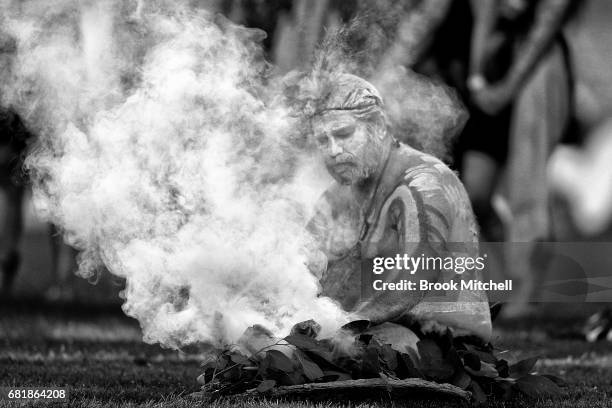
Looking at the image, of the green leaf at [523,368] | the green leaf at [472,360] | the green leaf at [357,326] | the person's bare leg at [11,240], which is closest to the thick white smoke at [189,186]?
the green leaf at [357,326]

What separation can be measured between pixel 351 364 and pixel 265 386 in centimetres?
34

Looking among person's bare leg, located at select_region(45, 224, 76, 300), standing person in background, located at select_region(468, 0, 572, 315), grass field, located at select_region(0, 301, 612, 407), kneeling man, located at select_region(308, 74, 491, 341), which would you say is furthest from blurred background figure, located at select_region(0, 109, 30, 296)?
kneeling man, located at select_region(308, 74, 491, 341)

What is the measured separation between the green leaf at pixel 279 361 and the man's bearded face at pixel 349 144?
2.65 feet

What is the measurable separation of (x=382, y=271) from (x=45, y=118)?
190 cm

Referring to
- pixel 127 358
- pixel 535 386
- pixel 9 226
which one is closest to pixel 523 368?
pixel 535 386

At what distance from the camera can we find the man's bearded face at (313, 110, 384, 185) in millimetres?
4215

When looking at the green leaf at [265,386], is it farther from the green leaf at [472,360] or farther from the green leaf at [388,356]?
the green leaf at [472,360]

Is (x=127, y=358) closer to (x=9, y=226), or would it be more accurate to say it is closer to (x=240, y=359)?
(x=240, y=359)

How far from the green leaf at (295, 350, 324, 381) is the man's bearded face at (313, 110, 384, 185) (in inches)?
31.4

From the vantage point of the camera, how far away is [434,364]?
13.0 feet

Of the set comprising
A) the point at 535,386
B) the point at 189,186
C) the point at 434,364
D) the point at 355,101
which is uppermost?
the point at 355,101

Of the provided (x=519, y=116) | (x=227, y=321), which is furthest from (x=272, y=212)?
(x=519, y=116)

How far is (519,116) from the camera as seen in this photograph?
1082 centimetres

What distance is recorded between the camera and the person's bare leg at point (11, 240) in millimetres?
10688
